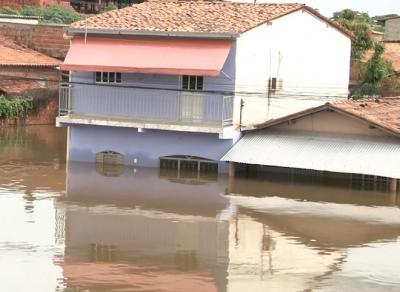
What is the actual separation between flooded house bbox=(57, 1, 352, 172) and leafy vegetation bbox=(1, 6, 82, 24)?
26.6 metres

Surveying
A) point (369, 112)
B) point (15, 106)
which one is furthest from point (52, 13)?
point (369, 112)

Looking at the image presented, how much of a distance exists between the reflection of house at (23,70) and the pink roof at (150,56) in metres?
12.4

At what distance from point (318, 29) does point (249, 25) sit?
4441 mm

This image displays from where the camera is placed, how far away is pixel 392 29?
179ft

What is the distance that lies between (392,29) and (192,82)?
1127 inches

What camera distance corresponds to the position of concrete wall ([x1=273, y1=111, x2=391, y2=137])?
27.3 meters

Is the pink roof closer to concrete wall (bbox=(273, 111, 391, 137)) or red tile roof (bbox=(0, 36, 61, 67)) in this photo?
concrete wall (bbox=(273, 111, 391, 137))

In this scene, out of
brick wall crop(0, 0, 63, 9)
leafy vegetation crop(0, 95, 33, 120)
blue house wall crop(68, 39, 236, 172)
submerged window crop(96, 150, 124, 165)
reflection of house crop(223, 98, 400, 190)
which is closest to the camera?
reflection of house crop(223, 98, 400, 190)

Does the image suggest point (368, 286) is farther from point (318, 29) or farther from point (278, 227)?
point (318, 29)

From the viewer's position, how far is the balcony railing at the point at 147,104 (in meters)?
28.0

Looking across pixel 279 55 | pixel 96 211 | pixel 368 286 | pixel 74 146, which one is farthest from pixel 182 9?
pixel 368 286

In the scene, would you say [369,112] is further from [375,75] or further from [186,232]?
[375,75]

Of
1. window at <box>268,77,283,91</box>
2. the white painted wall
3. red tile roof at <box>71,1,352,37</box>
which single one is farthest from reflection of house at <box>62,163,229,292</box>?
red tile roof at <box>71,1,352,37</box>

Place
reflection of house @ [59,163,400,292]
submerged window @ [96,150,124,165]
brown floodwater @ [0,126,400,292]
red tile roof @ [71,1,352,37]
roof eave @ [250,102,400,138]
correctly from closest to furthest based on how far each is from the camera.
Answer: brown floodwater @ [0,126,400,292] → reflection of house @ [59,163,400,292] → roof eave @ [250,102,400,138] → red tile roof @ [71,1,352,37] → submerged window @ [96,150,124,165]
